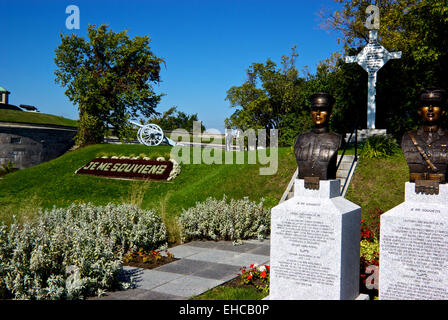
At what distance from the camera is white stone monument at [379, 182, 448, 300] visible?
5000mm

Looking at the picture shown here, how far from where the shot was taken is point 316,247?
16.5 ft

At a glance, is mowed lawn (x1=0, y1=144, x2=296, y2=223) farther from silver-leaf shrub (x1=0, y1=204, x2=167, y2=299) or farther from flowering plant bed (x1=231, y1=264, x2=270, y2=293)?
flowering plant bed (x1=231, y1=264, x2=270, y2=293)

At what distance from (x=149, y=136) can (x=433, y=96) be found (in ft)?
76.8

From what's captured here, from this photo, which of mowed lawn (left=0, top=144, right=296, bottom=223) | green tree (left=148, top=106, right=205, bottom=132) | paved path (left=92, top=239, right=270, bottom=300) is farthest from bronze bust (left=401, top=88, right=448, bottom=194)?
green tree (left=148, top=106, right=205, bottom=132)

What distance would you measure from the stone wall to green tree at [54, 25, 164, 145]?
7.08 ft

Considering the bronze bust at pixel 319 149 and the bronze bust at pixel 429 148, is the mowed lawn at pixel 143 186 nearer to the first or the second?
the bronze bust at pixel 319 149

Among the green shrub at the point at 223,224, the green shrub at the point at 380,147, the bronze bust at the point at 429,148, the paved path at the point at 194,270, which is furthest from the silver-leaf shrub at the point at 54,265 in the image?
the green shrub at the point at 380,147

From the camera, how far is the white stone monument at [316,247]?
491 centimetres

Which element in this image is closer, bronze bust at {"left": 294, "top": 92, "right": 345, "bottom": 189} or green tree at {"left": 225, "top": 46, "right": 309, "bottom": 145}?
bronze bust at {"left": 294, "top": 92, "right": 345, "bottom": 189}

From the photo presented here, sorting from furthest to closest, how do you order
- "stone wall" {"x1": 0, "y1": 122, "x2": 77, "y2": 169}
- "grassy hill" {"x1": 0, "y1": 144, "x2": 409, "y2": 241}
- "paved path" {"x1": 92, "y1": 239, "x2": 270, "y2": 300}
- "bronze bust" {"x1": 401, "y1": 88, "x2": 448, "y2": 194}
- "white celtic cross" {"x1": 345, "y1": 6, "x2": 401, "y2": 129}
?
"stone wall" {"x1": 0, "y1": 122, "x2": 77, "y2": 169}
"white celtic cross" {"x1": 345, "y1": 6, "x2": 401, "y2": 129}
"grassy hill" {"x1": 0, "y1": 144, "x2": 409, "y2": 241}
"paved path" {"x1": 92, "y1": 239, "x2": 270, "y2": 300}
"bronze bust" {"x1": 401, "y1": 88, "x2": 448, "y2": 194}

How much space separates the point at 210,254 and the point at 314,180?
13.1 ft

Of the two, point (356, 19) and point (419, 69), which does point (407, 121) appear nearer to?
point (419, 69)

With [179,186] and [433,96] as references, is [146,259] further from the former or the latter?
[179,186]

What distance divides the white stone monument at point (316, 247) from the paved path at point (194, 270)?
62.3 inches
